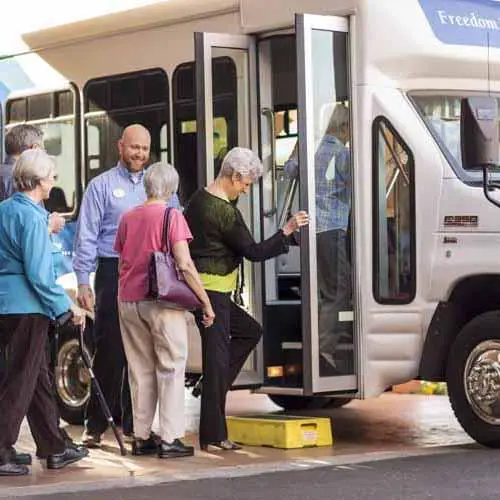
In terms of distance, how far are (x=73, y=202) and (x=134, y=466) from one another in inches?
140

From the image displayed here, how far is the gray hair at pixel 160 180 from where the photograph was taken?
1020cm

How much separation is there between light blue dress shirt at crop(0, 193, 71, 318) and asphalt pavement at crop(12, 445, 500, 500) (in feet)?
3.63

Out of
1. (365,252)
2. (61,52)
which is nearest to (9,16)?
(61,52)

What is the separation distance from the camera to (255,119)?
11.6 m

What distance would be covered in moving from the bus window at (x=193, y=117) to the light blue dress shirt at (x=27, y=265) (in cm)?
240

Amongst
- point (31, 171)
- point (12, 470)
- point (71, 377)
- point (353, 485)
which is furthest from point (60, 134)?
point (353, 485)

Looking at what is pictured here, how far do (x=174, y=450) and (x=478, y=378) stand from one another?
6.30 feet

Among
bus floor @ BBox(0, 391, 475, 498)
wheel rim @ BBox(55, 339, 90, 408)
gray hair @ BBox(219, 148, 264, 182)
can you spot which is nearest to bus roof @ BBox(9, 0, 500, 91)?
gray hair @ BBox(219, 148, 264, 182)

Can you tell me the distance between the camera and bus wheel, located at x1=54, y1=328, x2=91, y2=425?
1281 cm

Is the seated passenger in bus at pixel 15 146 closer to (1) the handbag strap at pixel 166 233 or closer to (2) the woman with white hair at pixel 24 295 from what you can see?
(1) the handbag strap at pixel 166 233

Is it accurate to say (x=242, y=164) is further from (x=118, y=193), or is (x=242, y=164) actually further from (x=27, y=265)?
(x=27, y=265)

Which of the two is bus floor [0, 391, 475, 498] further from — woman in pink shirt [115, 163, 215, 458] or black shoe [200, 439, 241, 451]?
woman in pink shirt [115, 163, 215, 458]

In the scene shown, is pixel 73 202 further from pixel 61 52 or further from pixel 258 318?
pixel 258 318

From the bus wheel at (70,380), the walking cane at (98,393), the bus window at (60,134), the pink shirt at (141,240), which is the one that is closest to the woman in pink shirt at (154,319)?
the pink shirt at (141,240)
